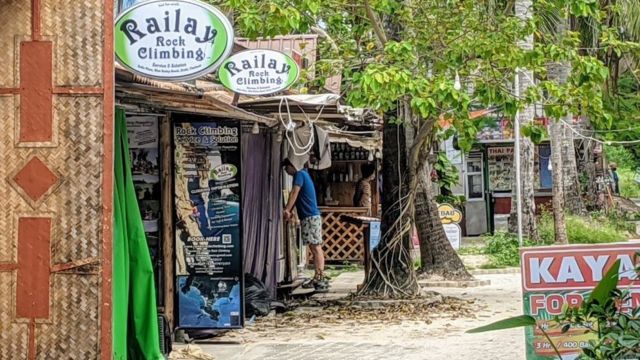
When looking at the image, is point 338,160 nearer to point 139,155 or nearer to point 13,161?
point 139,155

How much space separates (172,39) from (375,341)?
4201 mm

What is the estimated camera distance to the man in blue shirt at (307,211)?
1372cm

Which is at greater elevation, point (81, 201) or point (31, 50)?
point (31, 50)

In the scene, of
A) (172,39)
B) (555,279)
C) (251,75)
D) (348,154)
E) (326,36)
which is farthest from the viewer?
(348,154)

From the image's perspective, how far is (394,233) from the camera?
1307 cm

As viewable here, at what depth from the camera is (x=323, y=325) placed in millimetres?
11336

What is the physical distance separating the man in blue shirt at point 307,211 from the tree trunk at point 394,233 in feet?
3.98

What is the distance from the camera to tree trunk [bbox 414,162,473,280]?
15242 mm

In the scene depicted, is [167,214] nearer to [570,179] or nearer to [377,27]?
[377,27]

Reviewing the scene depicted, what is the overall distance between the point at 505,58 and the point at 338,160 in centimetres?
873

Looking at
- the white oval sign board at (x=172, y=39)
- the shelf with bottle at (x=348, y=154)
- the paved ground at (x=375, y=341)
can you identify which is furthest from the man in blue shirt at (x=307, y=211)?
the white oval sign board at (x=172, y=39)

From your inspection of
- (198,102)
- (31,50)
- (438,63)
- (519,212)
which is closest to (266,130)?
(438,63)

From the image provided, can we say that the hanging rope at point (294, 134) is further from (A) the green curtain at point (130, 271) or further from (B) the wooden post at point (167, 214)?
(A) the green curtain at point (130, 271)

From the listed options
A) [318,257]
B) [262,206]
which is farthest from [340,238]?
[262,206]
